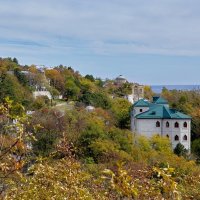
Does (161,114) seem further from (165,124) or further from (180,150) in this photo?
(180,150)

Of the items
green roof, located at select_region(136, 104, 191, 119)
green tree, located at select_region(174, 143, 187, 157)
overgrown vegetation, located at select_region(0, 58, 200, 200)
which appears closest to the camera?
overgrown vegetation, located at select_region(0, 58, 200, 200)

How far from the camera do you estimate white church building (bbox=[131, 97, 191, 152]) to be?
2670 centimetres

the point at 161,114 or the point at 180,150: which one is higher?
the point at 161,114

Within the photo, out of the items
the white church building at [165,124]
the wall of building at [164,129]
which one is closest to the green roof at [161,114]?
the white church building at [165,124]

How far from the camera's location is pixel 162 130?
27.2 metres

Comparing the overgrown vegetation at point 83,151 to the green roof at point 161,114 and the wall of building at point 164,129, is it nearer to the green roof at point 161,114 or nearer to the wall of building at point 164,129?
the wall of building at point 164,129

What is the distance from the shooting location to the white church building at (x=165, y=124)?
87.6 ft

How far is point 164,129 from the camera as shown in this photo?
89.0 feet

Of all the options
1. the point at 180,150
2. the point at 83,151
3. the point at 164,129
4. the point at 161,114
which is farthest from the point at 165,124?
the point at 83,151

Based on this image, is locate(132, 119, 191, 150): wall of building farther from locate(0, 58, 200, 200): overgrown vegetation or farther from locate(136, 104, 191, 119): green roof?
locate(0, 58, 200, 200): overgrown vegetation

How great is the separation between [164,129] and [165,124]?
30 centimetres

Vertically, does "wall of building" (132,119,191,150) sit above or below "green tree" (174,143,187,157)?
above

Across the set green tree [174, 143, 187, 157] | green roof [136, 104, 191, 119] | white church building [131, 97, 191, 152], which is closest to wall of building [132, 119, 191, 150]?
white church building [131, 97, 191, 152]

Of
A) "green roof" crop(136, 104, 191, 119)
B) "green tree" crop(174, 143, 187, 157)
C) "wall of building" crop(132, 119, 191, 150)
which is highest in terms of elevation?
"green roof" crop(136, 104, 191, 119)
